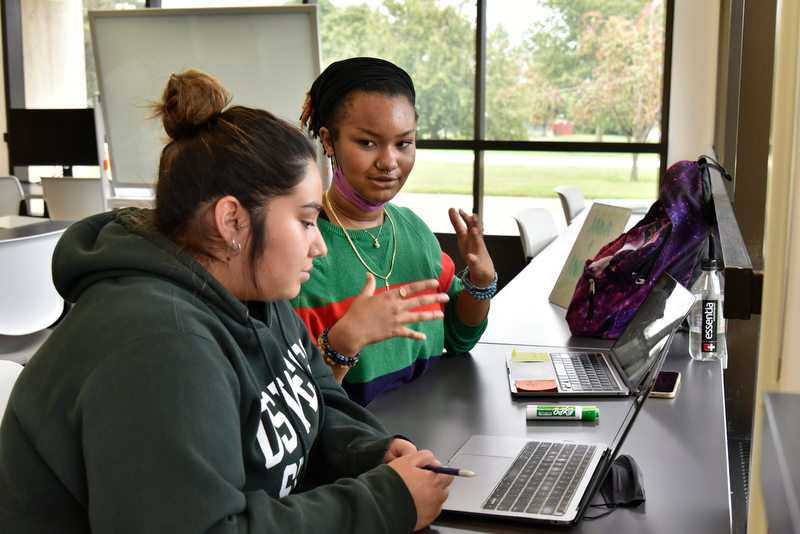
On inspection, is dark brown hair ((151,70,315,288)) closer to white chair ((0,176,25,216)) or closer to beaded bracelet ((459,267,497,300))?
beaded bracelet ((459,267,497,300))

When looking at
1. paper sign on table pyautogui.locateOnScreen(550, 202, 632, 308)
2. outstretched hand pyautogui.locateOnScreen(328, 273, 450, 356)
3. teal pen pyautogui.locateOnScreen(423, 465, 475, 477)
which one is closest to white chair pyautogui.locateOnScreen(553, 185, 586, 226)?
paper sign on table pyautogui.locateOnScreen(550, 202, 632, 308)

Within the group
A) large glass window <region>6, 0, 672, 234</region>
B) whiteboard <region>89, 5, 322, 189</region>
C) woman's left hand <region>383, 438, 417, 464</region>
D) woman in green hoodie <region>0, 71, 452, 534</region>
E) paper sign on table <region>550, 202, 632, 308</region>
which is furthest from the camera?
large glass window <region>6, 0, 672, 234</region>

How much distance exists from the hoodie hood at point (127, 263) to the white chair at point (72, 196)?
13.3 feet

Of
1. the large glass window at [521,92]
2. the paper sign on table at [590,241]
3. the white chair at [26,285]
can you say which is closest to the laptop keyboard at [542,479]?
the paper sign on table at [590,241]

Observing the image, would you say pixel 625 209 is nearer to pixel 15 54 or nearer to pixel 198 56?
pixel 198 56

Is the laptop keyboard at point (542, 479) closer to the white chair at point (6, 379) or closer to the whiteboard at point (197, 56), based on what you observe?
the white chair at point (6, 379)

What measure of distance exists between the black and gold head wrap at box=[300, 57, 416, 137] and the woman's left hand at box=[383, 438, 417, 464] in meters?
0.74

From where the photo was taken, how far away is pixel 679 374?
4.86 ft

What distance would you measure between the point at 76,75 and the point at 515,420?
229 inches

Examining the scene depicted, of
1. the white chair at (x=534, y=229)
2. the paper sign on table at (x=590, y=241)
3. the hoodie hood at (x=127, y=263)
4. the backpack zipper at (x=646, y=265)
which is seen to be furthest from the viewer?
the white chair at (x=534, y=229)

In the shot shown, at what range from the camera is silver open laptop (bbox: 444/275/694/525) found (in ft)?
3.05

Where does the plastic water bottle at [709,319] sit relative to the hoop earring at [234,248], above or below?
below

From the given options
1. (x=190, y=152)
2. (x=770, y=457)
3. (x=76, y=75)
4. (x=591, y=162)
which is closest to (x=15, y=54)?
(x=76, y=75)

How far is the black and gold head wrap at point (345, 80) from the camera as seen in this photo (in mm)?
Result: 1448
